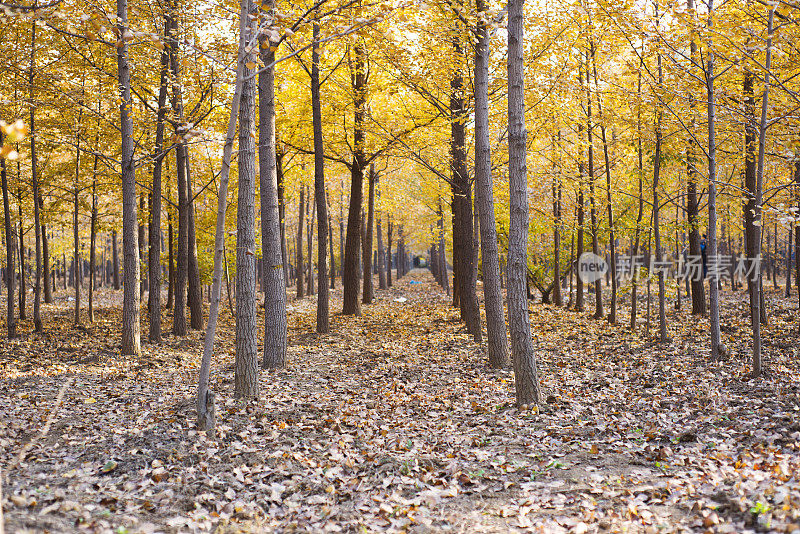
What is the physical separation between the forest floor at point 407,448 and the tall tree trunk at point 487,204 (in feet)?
2.24

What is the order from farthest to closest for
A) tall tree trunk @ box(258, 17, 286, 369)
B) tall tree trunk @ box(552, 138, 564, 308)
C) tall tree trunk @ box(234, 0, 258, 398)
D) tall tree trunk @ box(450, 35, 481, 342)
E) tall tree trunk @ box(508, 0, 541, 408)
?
tall tree trunk @ box(552, 138, 564, 308) → tall tree trunk @ box(450, 35, 481, 342) → tall tree trunk @ box(258, 17, 286, 369) → tall tree trunk @ box(234, 0, 258, 398) → tall tree trunk @ box(508, 0, 541, 408)

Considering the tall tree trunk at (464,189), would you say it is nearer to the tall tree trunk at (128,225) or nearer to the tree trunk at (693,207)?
the tree trunk at (693,207)

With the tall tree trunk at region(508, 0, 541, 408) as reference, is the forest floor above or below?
below

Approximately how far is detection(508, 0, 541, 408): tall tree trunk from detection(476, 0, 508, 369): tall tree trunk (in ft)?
7.26

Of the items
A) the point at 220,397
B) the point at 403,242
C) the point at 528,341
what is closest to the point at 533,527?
the point at 528,341

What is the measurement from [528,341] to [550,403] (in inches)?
37.8

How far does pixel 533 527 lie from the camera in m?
3.83

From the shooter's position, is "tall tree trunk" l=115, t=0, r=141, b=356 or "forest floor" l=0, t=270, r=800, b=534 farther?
"tall tree trunk" l=115, t=0, r=141, b=356

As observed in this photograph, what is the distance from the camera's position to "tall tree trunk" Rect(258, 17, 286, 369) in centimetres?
873

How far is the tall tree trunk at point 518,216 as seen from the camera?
6504 millimetres

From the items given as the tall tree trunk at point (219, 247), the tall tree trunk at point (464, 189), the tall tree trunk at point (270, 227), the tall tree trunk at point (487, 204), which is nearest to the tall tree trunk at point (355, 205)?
the tall tree trunk at point (464, 189)

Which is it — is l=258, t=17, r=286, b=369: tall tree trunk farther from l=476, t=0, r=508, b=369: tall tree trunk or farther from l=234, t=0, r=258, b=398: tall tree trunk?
l=476, t=0, r=508, b=369: tall tree trunk

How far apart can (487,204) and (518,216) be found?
8.53ft

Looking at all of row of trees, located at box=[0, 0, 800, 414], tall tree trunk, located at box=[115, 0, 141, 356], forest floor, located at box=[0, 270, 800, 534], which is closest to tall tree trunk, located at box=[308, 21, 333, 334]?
row of trees, located at box=[0, 0, 800, 414]
